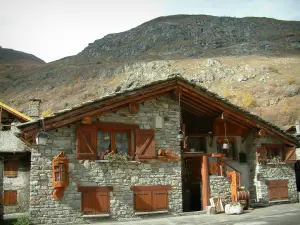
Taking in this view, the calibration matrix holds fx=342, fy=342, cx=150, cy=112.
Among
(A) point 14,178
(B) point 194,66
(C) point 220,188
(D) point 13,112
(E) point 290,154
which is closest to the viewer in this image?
(C) point 220,188

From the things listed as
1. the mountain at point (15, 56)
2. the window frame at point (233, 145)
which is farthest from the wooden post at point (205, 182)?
the mountain at point (15, 56)

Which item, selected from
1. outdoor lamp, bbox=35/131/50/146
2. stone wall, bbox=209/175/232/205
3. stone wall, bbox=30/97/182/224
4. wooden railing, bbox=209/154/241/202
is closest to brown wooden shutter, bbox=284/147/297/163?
wooden railing, bbox=209/154/241/202

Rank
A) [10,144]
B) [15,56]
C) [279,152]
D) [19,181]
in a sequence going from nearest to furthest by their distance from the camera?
1. [279,152]
2. [10,144]
3. [19,181]
4. [15,56]

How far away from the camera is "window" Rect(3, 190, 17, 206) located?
1971 centimetres

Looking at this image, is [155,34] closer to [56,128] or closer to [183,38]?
[183,38]

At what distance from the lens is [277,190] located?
674 inches

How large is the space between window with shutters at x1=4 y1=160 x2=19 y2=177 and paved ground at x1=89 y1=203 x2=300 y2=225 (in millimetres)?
9516

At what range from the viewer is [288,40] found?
7488 centimetres

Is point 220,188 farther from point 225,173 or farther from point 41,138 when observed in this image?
point 41,138

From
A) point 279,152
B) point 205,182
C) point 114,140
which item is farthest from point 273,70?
point 114,140

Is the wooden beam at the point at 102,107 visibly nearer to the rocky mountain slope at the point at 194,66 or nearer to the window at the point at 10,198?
the window at the point at 10,198

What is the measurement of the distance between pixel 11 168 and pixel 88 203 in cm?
920

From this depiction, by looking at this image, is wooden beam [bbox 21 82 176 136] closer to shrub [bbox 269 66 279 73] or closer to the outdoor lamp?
the outdoor lamp

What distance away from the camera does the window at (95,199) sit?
41.4ft
